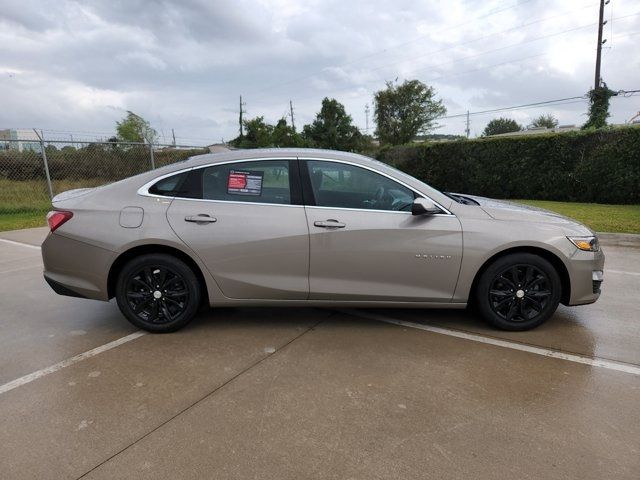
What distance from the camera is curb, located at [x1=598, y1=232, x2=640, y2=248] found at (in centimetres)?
769

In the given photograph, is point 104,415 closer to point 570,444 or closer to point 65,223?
point 65,223

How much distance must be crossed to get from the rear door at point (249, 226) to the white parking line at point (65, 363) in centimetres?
95

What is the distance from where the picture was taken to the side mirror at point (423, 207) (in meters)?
3.55

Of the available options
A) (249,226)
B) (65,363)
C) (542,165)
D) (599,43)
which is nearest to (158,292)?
(65,363)

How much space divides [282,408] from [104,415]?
1074mm

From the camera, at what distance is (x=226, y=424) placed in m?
2.55

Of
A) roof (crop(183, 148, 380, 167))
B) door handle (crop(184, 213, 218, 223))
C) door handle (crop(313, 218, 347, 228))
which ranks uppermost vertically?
roof (crop(183, 148, 380, 167))

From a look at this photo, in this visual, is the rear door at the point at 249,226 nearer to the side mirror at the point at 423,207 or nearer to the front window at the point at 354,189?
the front window at the point at 354,189

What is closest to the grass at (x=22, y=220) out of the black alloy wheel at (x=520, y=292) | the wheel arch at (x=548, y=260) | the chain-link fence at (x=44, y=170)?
the chain-link fence at (x=44, y=170)

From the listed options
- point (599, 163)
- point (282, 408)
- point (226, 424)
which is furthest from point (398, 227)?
point (599, 163)

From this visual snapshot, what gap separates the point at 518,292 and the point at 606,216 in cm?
841

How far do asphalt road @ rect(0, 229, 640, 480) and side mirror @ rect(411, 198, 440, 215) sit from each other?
1068mm

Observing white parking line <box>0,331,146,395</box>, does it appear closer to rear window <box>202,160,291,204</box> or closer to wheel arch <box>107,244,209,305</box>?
wheel arch <box>107,244,209,305</box>

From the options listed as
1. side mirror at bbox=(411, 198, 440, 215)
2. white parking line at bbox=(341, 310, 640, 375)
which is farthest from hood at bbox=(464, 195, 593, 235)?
white parking line at bbox=(341, 310, 640, 375)
